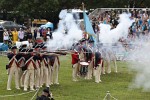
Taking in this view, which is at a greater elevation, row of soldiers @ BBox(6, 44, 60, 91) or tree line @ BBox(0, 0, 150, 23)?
tree line @ BBox(0, 0, 150, 23)

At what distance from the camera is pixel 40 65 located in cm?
1838

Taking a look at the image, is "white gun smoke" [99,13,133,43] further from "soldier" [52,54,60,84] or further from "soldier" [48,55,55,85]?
"soldier" [48,55,55,85]

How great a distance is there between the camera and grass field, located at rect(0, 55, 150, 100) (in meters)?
16.8

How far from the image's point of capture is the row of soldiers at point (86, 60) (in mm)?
20438

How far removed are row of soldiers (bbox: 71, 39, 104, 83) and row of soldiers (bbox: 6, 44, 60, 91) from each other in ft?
6.16

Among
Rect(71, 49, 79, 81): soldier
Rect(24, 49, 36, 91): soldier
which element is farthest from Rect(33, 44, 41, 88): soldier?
Rect(71, 49, 79, 81): soldier

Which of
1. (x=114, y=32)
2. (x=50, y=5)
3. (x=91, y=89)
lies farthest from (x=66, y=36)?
(x=50, y=5)

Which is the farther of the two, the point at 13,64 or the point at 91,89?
the point at 91,89

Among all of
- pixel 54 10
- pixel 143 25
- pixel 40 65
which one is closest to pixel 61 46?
pixel 40 65

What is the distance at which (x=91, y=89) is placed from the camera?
60.6ft

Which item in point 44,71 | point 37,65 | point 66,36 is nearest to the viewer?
point 37,65

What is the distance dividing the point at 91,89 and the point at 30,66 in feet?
8.50

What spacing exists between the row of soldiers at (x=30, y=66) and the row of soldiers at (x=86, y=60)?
188 centimetres

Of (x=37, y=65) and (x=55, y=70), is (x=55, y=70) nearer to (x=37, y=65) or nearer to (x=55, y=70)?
(x=55, y=70)
